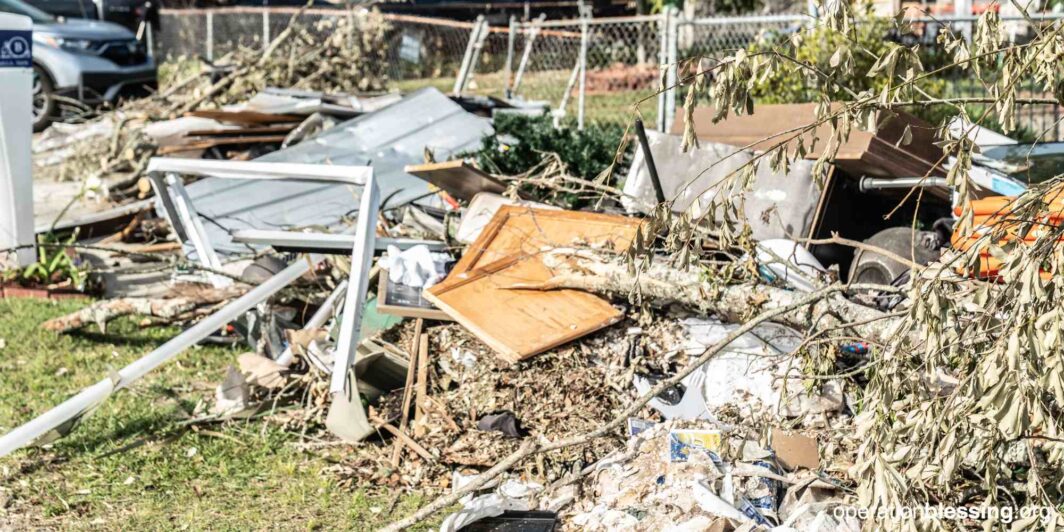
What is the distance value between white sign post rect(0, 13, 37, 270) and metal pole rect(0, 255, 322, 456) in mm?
2515

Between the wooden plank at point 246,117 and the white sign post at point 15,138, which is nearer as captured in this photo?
the white sign post at point 15,138

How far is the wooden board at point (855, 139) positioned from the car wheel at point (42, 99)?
918cm

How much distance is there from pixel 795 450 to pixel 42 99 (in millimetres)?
11726

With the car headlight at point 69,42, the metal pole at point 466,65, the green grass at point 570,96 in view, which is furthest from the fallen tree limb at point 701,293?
the car headlight at point 69,42

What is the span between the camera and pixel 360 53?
12.4 meters

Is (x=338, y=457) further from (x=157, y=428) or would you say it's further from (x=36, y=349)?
(x=36, y=349)

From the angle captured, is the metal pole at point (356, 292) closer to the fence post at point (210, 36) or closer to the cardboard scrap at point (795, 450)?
the cardboard scrap at point (795, 450)

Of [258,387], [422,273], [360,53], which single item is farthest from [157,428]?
[360,53]

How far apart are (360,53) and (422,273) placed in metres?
7.68

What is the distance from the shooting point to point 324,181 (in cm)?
543

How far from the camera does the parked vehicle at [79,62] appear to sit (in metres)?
12.7

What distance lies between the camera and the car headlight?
504 inches

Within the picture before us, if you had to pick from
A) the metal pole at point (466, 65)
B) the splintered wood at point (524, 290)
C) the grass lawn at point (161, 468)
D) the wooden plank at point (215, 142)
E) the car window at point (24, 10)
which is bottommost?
the grass lawn at point (161, 468)

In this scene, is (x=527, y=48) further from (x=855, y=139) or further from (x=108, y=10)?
(x=108, y=10)
